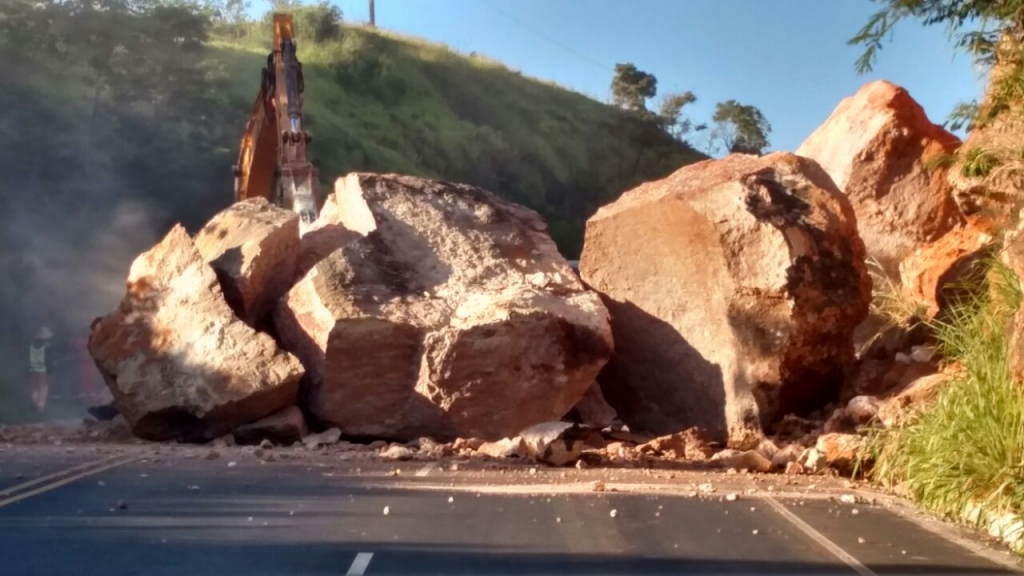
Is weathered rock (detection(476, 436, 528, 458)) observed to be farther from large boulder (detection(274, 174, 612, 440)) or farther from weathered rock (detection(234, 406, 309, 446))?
weathered rock (detection(234, 406, 309, 446))

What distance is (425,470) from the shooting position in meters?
15.0

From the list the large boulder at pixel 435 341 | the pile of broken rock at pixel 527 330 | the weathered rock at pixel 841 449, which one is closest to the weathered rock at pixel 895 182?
the pile of broken rock at pixel 527 330

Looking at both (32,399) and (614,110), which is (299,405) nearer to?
(32,399)

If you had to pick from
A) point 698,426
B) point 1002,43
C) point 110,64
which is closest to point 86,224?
point 110,64

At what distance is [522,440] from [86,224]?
21.7 meters

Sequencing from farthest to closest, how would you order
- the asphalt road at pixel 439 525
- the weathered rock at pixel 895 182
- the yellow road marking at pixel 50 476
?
the weathered rock at pixel 895 182 < the yellow road marking at pixel 50 476 < the asphalt road at pixel 439 525

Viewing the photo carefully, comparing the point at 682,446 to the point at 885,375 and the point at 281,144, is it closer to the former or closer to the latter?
the point at 885,375

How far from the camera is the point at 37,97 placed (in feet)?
118

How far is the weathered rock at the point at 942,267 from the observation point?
1980 cm

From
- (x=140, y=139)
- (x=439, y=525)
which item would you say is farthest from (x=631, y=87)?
(x=439, y=525)

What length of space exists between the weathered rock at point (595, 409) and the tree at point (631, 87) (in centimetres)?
5543

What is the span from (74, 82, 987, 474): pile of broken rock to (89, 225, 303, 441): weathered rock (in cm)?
3

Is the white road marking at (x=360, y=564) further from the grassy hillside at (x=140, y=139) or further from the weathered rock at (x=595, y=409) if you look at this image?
the grassy hillside at (x=140, y=139)

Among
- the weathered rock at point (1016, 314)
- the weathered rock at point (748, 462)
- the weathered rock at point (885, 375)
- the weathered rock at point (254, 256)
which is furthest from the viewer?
the weathered rock at point (254, 256)
